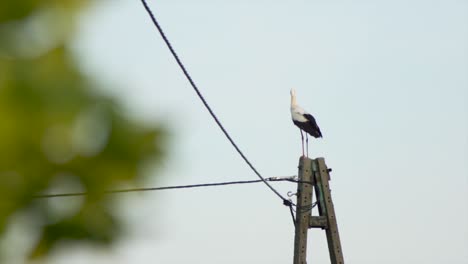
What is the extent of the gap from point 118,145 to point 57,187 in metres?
0.10

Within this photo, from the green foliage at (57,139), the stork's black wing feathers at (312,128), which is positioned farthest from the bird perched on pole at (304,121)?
the green foliage at (57,139)

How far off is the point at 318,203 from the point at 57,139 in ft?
27.5

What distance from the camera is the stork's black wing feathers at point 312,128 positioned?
37.4 feet

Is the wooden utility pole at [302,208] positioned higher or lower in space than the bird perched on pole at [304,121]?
Result: lower

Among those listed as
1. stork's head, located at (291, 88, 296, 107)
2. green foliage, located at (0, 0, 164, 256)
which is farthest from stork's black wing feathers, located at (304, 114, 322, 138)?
green foliage, located at (0, 0, 164, 256)

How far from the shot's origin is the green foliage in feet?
4.54

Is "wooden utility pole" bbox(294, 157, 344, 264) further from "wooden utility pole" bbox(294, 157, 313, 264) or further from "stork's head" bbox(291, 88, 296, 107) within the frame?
"stork's head" bbox(291, 88, 296, 107)

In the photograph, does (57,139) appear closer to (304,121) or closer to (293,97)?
(304,121)

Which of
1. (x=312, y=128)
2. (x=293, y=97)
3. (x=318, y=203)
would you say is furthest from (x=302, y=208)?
(x=293, y=97)

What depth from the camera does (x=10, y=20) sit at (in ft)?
4.60

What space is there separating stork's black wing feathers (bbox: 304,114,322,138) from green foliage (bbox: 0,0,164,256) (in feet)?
32.6

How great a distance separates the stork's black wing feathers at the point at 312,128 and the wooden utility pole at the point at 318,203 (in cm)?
162

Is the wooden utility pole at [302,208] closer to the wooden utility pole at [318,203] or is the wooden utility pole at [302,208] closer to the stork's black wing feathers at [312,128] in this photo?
the wooden utility pole at [318,203]

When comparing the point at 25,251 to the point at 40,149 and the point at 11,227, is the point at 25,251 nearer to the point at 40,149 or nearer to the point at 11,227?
the point at 11,227
